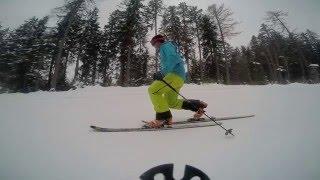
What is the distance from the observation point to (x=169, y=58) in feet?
15.1

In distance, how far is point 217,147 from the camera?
3.31 meters

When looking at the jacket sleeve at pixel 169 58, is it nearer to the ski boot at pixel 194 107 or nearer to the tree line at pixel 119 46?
the ski boot at pixel 194 107

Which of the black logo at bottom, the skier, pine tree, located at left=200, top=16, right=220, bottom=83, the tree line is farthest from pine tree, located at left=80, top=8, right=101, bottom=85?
the black logo at bottom

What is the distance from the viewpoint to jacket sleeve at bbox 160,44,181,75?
4.61 metres

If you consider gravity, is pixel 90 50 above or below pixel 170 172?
above

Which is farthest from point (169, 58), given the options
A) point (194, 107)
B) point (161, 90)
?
point (194, 107)

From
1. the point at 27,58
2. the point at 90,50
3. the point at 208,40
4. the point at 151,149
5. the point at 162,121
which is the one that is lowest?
the point at 151,149

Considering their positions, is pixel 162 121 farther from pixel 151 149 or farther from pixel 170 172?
pixel 170 172

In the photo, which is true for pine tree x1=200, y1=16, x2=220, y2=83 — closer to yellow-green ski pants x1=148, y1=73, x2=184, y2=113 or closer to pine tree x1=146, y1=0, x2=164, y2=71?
pine tree x1=146, y1=0, x2=164, y2=71

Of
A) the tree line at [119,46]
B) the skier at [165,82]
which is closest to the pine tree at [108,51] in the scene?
the tree line at [119,46]

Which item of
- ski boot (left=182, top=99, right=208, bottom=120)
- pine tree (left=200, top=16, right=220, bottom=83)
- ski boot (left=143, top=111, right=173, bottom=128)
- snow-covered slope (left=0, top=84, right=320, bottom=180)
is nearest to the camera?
snow-covered slope (left=0, top=84, right=320, bottom=180)

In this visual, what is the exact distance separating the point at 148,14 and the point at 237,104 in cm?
2817

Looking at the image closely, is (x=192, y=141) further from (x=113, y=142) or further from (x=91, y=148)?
(x=91, y=148)

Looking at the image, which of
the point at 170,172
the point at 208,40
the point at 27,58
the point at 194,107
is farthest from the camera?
the point at 208,40
